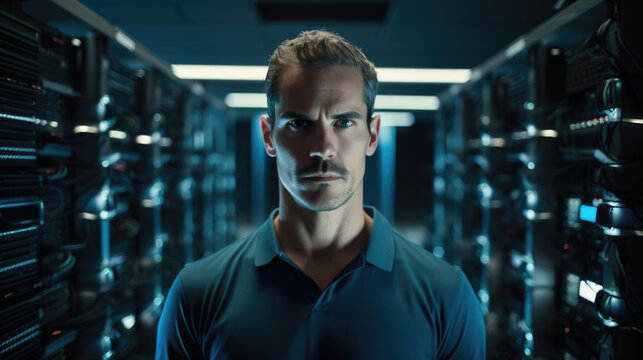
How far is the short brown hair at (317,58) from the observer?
97 cm

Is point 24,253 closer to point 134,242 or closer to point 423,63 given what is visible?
point 134,242

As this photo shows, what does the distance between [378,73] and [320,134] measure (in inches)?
174

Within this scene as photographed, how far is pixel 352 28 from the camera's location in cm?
361

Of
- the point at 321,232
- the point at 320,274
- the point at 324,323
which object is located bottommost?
the point at 324,323

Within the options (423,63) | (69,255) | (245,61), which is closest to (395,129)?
(423,63)

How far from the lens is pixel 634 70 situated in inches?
52.9

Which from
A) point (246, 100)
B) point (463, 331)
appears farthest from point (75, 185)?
point (246, 100)

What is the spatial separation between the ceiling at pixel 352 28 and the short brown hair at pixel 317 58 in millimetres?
2438

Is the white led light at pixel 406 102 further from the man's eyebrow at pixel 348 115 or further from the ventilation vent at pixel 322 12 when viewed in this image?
the man's eyebrow at pixel 348 115

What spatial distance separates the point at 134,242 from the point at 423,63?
382 centimetres

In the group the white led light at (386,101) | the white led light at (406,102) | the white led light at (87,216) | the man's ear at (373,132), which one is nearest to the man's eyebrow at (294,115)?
the man's ear at (373,132)

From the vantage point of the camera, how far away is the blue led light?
5.06ft

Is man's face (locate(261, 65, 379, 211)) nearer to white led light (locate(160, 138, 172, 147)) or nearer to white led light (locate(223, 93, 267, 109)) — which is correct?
white led light (locate(160, 138, 172, 147))

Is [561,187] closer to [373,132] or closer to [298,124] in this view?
[373,132]
